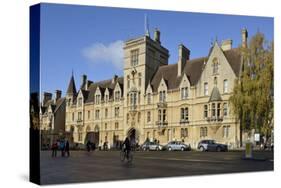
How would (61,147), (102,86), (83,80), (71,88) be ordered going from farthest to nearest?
(102,86), (71,88), (83,80), (61,147)

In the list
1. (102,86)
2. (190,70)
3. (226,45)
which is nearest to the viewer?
(102,86)

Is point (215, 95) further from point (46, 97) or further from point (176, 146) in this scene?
point (46, 97)

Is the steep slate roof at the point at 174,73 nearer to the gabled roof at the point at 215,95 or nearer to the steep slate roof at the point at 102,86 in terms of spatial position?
the gabled roof at the point at 215,95

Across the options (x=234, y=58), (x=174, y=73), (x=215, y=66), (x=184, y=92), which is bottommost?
(x=184, y=92)

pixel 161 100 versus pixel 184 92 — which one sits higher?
pixel 184 92

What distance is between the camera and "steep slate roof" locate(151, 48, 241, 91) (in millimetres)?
19812

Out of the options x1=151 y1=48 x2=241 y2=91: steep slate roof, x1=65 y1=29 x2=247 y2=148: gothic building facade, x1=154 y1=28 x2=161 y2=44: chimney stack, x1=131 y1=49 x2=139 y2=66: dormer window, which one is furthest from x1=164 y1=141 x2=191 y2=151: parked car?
x1=154 y1=28 x2=161 y2=44: chimney stack

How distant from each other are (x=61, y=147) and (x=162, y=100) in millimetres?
4546

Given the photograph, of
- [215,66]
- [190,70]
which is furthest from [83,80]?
[215,66]

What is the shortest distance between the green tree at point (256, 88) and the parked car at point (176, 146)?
2.53m

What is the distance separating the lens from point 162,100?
64.9ft

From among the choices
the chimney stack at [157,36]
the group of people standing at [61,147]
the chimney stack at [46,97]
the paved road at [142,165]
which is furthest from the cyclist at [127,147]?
the chimney stack at [157,36]

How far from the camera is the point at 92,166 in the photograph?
1748 cm

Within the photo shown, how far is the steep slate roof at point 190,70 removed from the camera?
1981 centimetres
